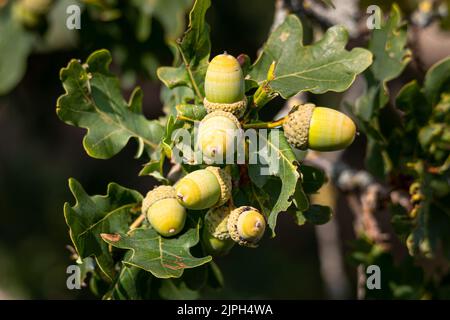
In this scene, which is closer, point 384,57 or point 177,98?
point 177,98

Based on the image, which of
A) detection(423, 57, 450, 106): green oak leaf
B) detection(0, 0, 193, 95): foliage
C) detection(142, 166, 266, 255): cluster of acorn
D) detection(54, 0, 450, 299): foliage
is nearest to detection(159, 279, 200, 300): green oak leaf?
detection(54, 0, 450, 299): foliage

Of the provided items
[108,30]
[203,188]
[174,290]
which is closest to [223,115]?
[203,188]

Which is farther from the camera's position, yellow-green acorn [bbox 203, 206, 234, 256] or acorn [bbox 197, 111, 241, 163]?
yellow-green acorn [bbox 203, 206, 234, 256]

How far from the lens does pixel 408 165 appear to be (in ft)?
6.04

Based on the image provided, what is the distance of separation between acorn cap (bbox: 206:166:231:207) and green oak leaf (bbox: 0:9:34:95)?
1246mm

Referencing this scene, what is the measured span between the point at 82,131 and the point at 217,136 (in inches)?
150

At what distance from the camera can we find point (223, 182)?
1355 millimetres

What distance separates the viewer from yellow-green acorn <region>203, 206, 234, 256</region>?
1396 mm

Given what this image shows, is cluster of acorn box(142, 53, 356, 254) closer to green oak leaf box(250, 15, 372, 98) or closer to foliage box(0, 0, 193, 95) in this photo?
green oak leaf box(250, 15, 372, 98)

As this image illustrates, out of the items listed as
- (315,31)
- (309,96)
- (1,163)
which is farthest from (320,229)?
(1,163)

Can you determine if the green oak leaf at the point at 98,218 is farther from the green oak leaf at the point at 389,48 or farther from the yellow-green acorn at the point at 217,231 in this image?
the green oak leaf at the point at 389,48

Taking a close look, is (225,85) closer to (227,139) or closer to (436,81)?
(227,139)
